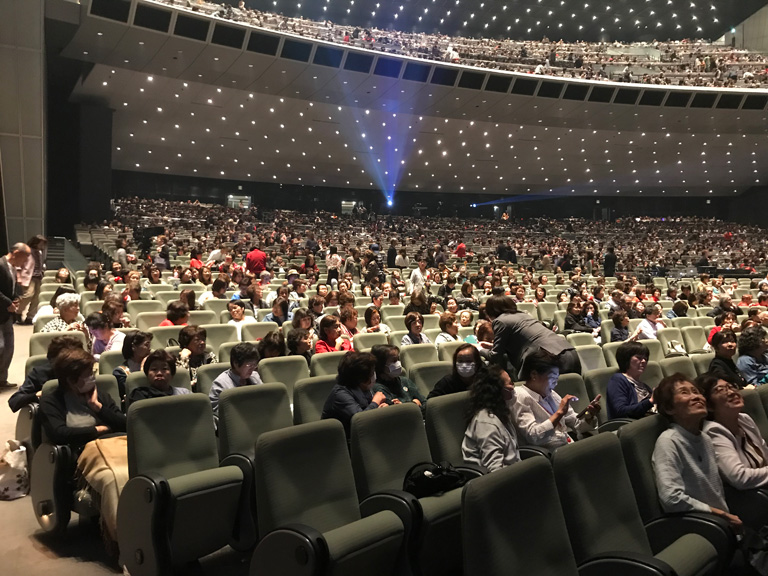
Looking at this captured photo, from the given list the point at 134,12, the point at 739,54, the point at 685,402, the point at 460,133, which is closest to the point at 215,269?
the point at 134,12

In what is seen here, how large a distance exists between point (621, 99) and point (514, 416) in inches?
962

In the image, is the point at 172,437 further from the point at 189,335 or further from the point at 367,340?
the point at 367,340

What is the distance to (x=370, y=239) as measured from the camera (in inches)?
949

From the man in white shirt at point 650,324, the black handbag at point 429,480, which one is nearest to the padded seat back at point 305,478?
the black handbag at point 429,480

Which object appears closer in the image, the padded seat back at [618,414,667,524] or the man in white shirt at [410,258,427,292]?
the padded seat back at [618,414,667,524]

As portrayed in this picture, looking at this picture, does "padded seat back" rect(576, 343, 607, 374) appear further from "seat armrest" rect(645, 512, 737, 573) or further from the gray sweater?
"seat armrest" rect(645, 512, 737, 573)

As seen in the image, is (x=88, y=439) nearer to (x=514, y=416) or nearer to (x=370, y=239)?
(x=514, y=416)

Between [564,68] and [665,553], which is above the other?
[564,68]

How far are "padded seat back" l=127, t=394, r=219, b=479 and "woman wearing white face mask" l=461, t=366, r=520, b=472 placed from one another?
1.31m

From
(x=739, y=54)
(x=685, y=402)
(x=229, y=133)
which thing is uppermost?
(x=739, y=54)

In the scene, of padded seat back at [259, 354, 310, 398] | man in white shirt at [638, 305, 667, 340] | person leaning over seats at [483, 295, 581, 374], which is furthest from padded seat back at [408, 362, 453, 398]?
man in white shirt at [638, 305, 667, 340]

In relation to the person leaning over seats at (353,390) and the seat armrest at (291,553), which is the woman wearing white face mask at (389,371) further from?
the seat armrest at (291,553)

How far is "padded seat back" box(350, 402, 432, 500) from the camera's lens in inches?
111

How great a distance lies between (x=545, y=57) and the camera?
26.3 metres
